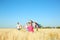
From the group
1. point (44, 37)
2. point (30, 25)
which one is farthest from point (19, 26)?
point (44, 37)

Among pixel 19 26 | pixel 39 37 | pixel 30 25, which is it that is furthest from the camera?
pixel 19 26

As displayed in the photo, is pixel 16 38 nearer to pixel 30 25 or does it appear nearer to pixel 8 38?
pixel 8 38

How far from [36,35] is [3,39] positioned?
2.82ft

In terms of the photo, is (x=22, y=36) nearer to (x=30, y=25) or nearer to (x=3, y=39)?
(x=3, y=39)

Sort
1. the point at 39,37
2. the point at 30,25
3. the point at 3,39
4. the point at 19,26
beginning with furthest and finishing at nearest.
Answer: the point at 19,26, the point at 30,25, the point at 39,37, the point at 3,39

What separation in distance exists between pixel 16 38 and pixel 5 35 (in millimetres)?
281

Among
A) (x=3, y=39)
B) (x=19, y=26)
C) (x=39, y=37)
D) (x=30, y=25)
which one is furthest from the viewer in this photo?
(x=19, y=26)

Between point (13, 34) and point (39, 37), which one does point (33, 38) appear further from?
point (13, 34)

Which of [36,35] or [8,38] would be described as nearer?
[8,38]

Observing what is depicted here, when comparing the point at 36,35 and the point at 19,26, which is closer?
the point at 36,35

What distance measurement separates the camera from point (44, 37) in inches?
210

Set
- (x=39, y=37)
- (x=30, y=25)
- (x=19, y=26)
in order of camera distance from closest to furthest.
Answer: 1. (x=39, y=37)
2. (x=30, y=25)
3. (x=19, y=26)

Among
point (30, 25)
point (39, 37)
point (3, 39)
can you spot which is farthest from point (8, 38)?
point (30, 25)

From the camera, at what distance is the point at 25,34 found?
5137 mm
